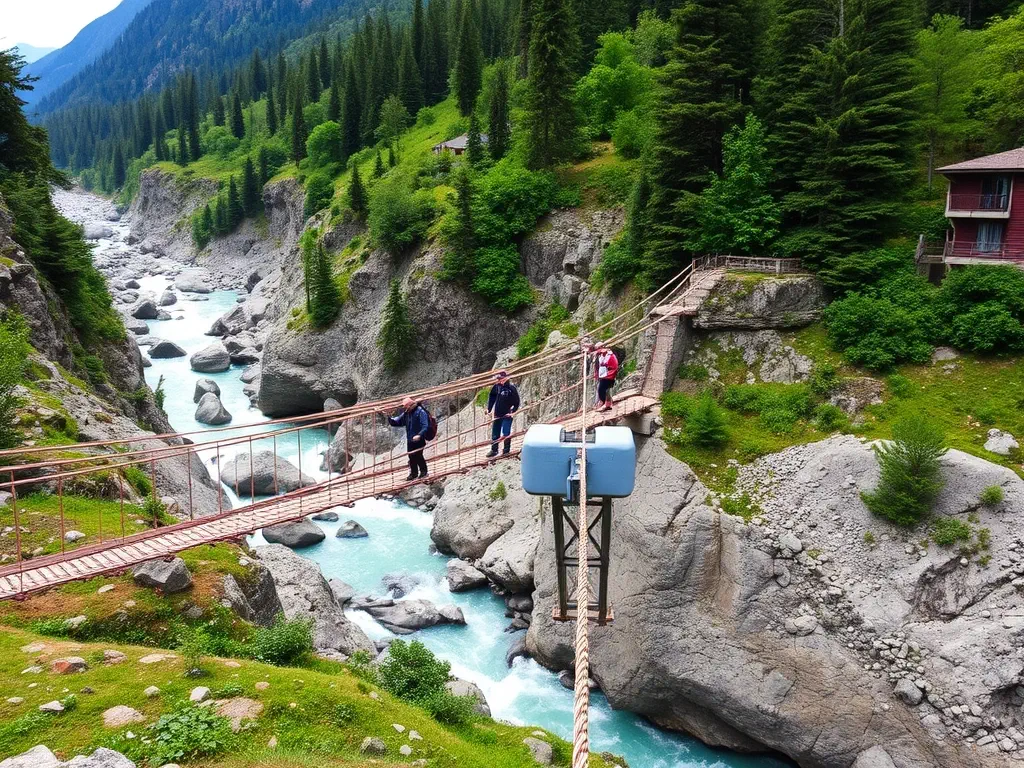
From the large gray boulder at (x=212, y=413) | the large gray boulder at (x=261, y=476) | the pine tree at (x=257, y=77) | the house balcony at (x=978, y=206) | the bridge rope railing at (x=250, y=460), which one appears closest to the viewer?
the bridge rope railing at (x=250, y=460)

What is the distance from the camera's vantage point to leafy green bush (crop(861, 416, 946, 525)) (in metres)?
14.8

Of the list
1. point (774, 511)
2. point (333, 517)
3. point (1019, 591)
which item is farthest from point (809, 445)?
point (333, 517)

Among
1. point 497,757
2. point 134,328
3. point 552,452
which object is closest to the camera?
point 552,452

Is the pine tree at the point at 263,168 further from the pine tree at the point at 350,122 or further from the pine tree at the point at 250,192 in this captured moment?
the pine tree at the point at 350,122

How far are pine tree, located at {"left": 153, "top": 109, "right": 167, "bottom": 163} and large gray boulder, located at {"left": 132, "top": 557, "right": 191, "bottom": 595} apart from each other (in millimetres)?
126858

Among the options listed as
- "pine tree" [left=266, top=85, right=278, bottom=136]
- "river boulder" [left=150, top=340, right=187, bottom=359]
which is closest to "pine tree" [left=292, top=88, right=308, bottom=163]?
"pine tree" [left=266, top=85, right=278, bottom=136]

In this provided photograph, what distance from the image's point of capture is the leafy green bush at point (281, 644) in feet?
32.6

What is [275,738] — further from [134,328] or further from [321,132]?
[321,132]

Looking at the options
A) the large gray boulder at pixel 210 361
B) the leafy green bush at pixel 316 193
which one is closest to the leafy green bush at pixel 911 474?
the large gray boulder at pixel 210 361

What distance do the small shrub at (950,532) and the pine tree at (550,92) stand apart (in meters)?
26.3

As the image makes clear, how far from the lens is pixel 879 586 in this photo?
14836 millimetres

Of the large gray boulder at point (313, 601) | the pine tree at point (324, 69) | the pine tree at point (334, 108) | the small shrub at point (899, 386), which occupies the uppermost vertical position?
the pine tree at point (324, 69)

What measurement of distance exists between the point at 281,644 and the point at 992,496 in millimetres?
14178

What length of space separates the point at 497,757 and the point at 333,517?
1857cm
